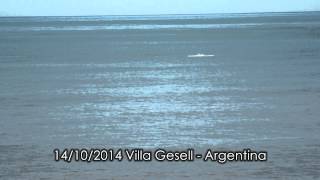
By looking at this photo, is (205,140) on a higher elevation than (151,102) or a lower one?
higher

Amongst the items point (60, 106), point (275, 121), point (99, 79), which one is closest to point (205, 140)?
point (275, 121)

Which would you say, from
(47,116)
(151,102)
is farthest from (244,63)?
(47,116)

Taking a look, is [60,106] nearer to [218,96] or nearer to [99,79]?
[218,96]

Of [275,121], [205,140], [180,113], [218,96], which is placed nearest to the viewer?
[205,140]

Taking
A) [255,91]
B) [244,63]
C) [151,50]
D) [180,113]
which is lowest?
[151,50]

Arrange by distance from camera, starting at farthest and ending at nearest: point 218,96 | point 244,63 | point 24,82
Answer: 1. point 244,63
2. point 24,82
3. point 218,96

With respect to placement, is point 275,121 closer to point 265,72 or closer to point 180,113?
point 180,113

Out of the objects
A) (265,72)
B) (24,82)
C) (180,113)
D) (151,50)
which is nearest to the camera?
(180,113)

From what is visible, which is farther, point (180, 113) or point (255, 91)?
point (255, 91)

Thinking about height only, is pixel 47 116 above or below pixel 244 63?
above
